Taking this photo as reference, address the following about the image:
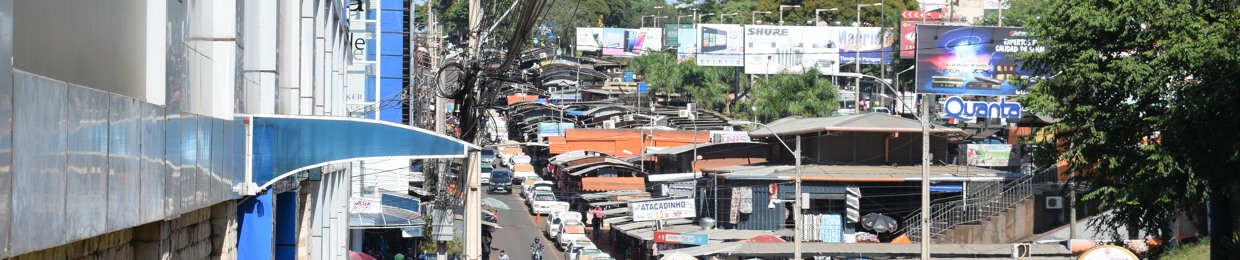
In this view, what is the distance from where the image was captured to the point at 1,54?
5.24 metres

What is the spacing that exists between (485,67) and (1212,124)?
1353 cm

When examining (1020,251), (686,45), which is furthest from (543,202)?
(686,45)

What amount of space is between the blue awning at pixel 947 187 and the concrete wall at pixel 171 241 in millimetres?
34665

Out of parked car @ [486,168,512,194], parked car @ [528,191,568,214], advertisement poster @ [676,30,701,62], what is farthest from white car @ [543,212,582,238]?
advertisement poster @ [676,30,701,62]

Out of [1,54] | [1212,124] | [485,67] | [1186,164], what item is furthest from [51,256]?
[1186,164]

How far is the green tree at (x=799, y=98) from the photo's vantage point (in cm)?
→ 7006

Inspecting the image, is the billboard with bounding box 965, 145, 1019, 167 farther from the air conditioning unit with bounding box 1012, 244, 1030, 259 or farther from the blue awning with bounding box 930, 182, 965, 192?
the air conditioning unit with bounding box 1012, 244, 1030, 259

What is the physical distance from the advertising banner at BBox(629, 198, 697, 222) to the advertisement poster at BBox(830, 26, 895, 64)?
52.3m

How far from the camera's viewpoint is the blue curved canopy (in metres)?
13.2

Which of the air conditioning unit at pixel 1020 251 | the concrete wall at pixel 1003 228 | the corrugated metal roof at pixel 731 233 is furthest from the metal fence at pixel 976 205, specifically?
the air conditioning unit at pixel 1020 251

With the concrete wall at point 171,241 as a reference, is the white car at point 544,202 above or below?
below

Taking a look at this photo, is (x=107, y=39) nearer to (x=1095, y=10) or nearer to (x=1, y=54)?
(x=1, y=54)

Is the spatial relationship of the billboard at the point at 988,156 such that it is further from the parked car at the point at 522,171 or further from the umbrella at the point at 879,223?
the parked car at the point at 522,171

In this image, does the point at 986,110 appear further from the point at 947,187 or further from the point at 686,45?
the point at 686,45
